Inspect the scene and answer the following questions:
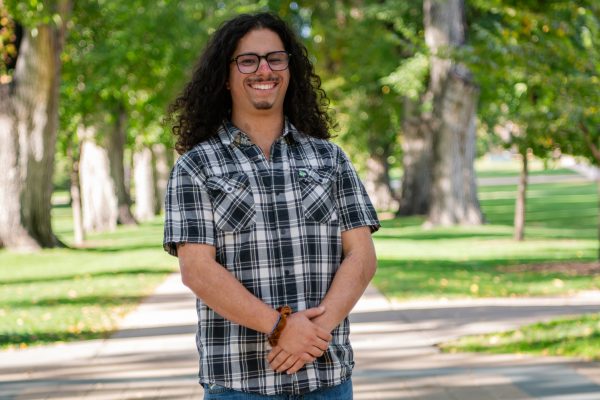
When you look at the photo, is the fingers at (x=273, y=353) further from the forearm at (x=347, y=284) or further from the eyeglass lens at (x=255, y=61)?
the eyeglass lens at (x=255, y=61)

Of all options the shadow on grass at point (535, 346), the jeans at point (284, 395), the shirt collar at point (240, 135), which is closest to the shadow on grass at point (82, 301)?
the shadow on grass at point (535, 346)

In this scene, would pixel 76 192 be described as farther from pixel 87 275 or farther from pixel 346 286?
pixel 346 286

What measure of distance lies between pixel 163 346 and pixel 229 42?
6491 mm

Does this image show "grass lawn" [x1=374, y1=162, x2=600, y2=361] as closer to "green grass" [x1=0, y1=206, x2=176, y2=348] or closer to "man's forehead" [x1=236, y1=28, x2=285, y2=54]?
"green grass" [x1=0, y1=206, x2=176, y2=348]

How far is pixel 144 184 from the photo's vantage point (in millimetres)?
43594

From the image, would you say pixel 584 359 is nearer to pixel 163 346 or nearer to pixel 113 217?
pixel 163 346

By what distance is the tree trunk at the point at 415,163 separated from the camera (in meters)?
36.1

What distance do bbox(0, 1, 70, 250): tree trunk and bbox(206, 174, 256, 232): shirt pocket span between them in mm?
19167

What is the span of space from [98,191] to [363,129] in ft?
30.7

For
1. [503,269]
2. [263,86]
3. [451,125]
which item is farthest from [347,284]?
[451,125]

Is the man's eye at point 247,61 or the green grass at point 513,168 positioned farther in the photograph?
the green grass at point 513,168

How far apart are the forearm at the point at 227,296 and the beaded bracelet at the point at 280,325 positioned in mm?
13

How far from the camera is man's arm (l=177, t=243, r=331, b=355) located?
10.2ft

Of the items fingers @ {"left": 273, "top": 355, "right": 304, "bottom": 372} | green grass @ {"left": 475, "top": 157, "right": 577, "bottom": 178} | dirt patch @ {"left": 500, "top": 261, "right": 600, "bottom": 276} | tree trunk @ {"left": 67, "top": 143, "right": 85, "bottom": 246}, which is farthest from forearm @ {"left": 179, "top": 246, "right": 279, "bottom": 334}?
tree trunk @ {"left": 67, "top": 143, "right": 85, "bottom": 246}
